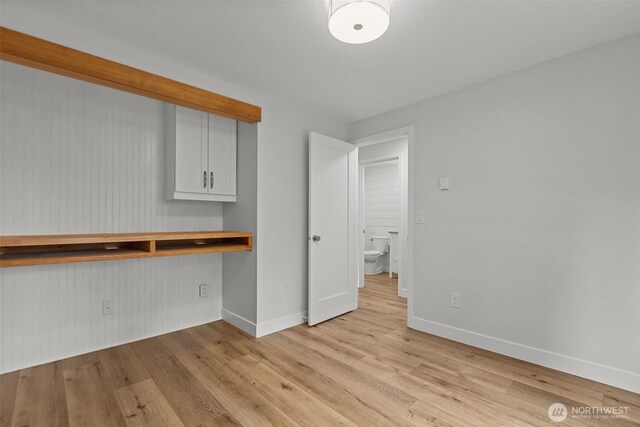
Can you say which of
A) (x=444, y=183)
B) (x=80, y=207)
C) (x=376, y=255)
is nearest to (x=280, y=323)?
(x=80, y=207)

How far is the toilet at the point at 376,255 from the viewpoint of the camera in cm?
590

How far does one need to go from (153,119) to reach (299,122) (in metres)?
1.44

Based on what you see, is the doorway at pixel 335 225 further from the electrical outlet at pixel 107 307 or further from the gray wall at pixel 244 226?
the electrical outlet at pixel 107 307

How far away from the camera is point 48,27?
6.35ft

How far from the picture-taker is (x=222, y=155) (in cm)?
297

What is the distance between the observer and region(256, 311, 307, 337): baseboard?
291 centimetres

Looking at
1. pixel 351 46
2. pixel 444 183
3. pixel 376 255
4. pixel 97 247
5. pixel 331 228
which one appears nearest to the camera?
pixel 351 46

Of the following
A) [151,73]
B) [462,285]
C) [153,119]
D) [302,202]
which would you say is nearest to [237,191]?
[302,202]

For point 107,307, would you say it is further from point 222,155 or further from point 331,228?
point 331,228

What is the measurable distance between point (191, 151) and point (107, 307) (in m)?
1.50

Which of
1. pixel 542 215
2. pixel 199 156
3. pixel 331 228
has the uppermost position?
pixel 199 156

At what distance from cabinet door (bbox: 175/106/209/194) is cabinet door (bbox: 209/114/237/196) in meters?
0.07

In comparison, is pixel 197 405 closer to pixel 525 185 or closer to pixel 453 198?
pixel 453 198

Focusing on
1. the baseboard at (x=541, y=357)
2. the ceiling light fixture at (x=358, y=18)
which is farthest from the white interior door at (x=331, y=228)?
the ceiling light fixture at (x=358, y=18)
